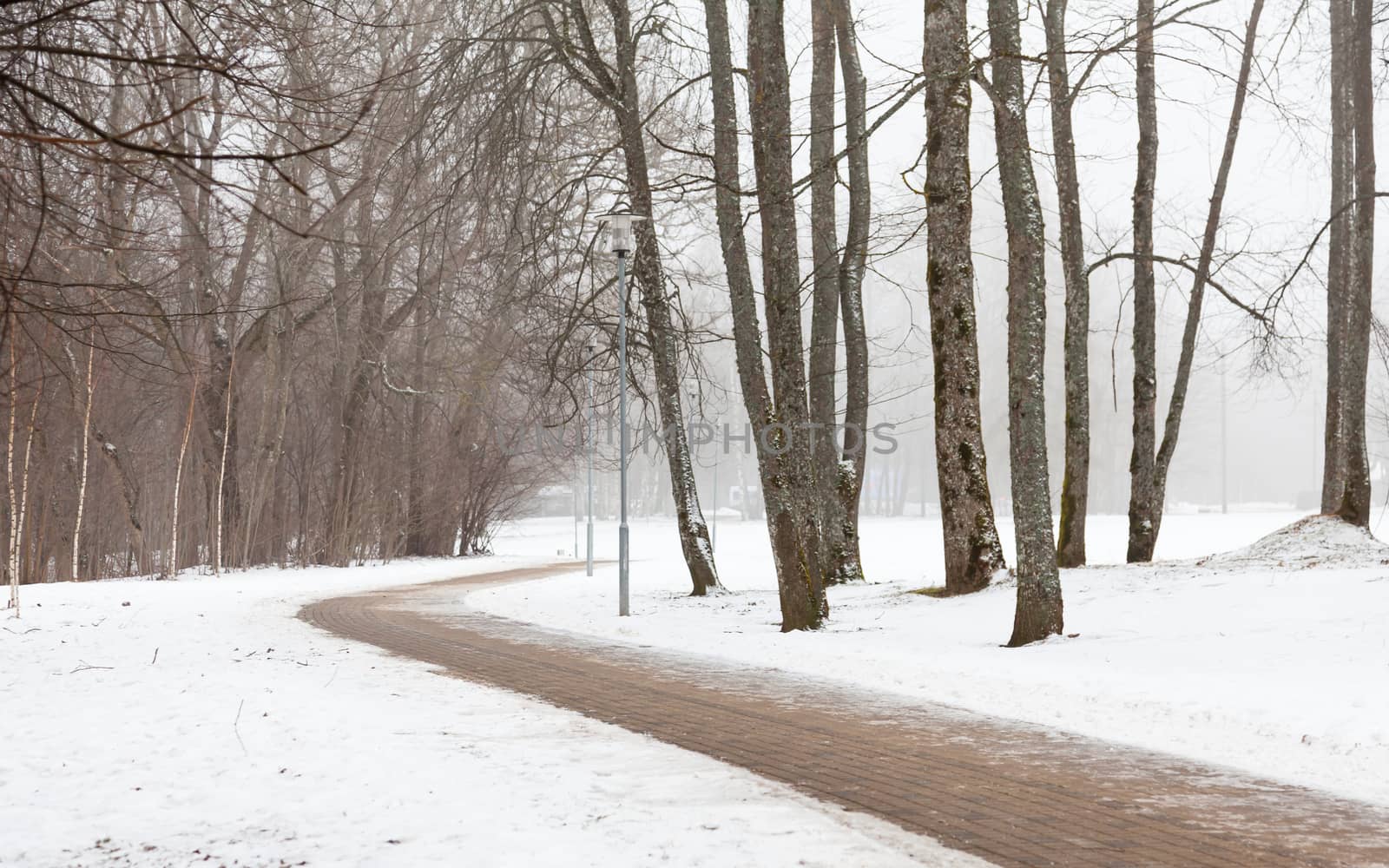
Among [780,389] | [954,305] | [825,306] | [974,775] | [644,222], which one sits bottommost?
[974,775]

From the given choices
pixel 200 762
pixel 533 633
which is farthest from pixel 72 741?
pixel 533 633

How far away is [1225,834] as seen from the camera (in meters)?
5.49

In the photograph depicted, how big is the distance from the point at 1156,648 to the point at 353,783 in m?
7.72

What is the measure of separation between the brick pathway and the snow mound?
7.59 m

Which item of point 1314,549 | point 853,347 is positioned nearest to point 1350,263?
point 1314,549

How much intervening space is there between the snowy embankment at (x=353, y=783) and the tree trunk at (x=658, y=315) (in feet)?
30.2

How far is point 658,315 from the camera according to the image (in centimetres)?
1939

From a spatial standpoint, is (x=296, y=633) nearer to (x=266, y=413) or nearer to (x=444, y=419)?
(x=266, y=413)

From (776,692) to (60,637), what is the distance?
8316 mm

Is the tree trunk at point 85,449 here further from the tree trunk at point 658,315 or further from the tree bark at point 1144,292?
the tree bark at point 1144,292

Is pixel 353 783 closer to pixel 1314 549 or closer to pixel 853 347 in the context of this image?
pixel 1314 549

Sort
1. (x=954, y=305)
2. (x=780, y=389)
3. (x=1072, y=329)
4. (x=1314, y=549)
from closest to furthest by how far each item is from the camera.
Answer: (x=954, y=305) < (x=780, y=389) < (x=1314, y=549) < (x=1072, y=329)

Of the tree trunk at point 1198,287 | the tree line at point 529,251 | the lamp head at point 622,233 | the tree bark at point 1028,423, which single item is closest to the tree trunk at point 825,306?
the tree line at point 529,251

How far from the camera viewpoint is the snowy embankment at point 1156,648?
8000 mm
